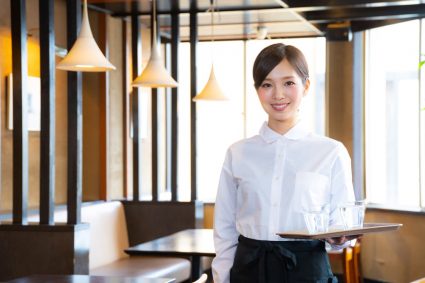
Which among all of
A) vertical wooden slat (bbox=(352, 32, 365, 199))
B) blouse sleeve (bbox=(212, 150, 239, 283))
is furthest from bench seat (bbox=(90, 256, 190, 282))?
blouse sleeve (bbox=(212, 150, 239, 283))

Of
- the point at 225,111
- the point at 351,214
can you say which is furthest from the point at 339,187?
the point at 225,111

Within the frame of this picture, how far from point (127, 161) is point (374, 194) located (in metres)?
2.62

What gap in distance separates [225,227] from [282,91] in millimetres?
449

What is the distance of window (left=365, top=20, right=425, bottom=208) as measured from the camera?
7.43 metres

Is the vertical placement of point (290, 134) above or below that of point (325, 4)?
below

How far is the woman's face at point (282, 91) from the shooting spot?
2162mm

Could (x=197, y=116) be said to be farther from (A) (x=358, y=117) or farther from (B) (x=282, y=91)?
(B) (x=282, y=91)

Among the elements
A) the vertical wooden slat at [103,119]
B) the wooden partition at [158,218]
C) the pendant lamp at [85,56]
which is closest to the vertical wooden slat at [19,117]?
the pendant lamp at [85,56]

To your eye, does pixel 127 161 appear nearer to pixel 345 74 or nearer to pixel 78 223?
pixel 345 74

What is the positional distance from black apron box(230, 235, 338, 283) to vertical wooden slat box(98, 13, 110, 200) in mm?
5311

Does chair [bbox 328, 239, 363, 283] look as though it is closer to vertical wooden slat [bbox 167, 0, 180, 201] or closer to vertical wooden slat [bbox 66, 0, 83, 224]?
vertical wooden slat [bbox 167, 0, 180, 201]

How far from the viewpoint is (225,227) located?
2273 mm

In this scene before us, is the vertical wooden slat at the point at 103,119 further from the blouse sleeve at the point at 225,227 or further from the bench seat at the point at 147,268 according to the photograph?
the blouse sleeve at the point at 225,227

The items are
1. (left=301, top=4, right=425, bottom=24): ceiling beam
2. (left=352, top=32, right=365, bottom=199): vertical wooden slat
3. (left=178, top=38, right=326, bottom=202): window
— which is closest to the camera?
(left=301, top=4, right=425, bottom=24): ceiling beam
